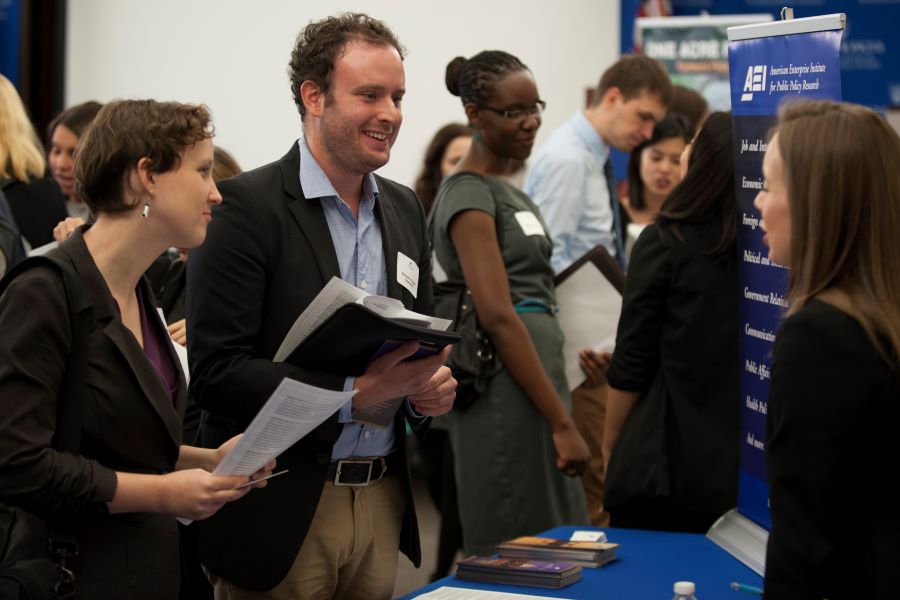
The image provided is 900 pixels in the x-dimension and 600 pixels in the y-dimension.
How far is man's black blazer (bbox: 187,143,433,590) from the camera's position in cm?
206

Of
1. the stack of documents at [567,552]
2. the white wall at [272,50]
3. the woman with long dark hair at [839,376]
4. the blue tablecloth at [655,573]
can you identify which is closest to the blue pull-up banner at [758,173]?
the blue tablecloth at [655,573]

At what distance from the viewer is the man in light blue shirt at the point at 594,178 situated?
4004 mm

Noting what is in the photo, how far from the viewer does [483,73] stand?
11.2 feet

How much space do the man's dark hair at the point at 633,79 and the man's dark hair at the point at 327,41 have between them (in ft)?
7.01

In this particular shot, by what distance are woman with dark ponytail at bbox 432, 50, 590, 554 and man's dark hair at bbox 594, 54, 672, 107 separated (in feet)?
3.08

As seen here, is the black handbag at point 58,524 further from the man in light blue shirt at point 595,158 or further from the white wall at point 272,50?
the white wall at point 272,50

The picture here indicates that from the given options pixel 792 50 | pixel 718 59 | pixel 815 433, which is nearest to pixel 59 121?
pixel 792 50

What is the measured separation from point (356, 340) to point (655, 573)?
888 millimetres

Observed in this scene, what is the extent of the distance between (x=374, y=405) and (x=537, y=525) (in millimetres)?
1446

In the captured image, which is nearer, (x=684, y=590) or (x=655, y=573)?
(x=684, y=590)

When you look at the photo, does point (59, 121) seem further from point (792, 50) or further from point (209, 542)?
point (792, 50)

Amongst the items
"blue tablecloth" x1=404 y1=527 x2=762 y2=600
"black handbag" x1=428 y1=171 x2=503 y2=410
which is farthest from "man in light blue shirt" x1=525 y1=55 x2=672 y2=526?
"blue tablecloth" x1=404 y1=527 x2=762 y2=600

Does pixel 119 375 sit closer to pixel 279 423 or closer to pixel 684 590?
pixel 279 423

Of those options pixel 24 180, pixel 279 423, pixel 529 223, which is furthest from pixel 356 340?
pixel 24 180
